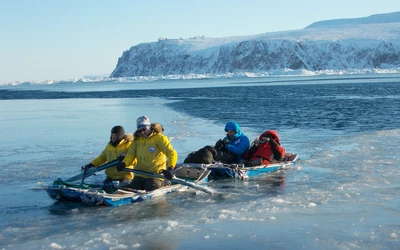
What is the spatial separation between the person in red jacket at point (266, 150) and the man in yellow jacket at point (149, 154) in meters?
3.24

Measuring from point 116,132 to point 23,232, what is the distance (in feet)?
9.00

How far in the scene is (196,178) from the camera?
1108cm

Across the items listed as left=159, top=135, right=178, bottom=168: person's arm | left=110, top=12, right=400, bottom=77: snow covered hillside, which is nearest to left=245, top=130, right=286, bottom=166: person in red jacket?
left=159, top=135, right=178, bottom=168: person's arm

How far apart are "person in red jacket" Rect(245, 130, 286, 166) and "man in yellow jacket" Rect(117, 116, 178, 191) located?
10.6ft

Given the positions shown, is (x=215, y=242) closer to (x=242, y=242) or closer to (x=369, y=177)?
(x=242, y=242)

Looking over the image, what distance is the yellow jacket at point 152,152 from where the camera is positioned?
363 inches

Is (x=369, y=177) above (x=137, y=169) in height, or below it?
below

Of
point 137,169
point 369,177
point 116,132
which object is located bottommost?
point 369,177

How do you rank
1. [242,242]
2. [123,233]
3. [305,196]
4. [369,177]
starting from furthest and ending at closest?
[369,177] < [305,196] < [123,233] < [242,242]

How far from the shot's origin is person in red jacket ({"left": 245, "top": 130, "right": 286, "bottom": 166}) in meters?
12.4

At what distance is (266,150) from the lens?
12688mm

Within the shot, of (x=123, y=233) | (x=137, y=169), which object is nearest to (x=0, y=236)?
(x=123, y=233)

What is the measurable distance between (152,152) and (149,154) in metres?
0.06

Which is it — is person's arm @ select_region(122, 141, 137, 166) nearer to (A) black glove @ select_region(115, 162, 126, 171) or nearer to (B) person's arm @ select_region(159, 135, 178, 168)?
(A) black glove @ select_region(115, 162, 126, 171)
